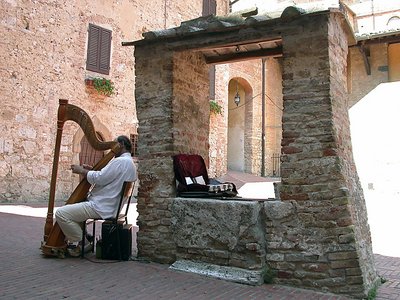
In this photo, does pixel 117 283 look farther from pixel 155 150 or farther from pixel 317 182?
pixel 317 182

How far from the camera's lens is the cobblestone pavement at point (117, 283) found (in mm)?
3617

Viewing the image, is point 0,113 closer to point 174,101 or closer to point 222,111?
point 174,101

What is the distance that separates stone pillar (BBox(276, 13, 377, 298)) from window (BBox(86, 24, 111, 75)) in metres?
10.6

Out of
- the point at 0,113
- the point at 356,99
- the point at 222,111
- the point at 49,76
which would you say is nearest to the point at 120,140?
the point at 0,113

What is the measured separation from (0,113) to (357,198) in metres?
9.96

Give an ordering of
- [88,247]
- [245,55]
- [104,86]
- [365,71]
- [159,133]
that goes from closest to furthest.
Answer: [159,133] → [88,247] → [245,55] → [104,86] → [365,71]

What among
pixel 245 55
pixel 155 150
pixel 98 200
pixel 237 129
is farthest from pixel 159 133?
pixel 237 129

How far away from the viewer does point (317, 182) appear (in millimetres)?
4008

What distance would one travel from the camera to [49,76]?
12297 millimetres

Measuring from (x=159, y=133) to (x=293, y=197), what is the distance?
1.85 m

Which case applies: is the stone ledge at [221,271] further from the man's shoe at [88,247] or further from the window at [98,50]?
the window at [98,50]

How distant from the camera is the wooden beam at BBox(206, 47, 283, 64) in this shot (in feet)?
17.2

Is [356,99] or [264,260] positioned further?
[356,99]

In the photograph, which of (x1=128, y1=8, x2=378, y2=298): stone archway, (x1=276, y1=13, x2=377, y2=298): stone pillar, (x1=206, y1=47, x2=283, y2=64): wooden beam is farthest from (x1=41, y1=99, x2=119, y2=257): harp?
(x1=276, y1=13, x2=377, y2=298): stone pillar
